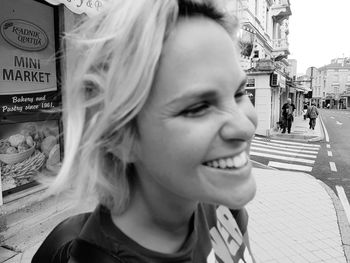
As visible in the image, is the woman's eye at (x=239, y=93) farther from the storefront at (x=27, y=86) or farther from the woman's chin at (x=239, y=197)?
the storefront at (x=27, y=86)

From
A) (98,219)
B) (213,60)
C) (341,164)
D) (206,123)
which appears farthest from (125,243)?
(341,164)

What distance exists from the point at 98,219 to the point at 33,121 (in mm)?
3908

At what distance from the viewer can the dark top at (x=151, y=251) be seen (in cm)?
79

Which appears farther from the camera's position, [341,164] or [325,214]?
[341,164]

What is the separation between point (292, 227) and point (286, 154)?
6.60 m

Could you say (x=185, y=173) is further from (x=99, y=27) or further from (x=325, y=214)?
(x=325, y=214)

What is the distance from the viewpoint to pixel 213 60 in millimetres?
738

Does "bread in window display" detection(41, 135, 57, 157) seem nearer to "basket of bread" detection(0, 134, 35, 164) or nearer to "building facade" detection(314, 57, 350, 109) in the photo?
"basket of bread" detection(0, 134, 35, 164)

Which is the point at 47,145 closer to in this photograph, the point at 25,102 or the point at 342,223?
the point at 25,102

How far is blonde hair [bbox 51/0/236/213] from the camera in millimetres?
706

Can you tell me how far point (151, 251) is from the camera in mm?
814

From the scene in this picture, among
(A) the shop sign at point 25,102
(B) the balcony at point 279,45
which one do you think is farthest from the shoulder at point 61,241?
(B) the balcony at point 279,45

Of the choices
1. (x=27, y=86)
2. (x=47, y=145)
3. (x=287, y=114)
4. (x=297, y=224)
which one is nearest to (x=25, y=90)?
(x=27, y=86)

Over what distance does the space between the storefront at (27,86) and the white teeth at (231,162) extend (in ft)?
10.6
